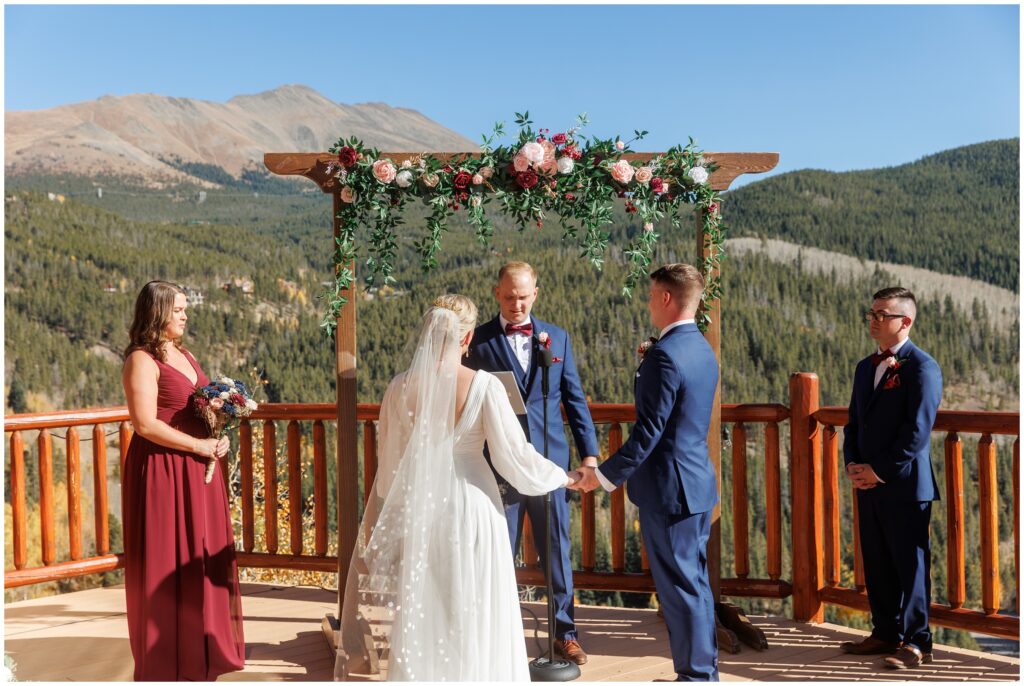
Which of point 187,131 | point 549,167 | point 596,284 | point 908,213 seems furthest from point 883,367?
point 187,131

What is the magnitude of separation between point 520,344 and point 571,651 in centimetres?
146

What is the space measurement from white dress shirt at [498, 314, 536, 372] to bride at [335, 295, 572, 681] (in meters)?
0.76

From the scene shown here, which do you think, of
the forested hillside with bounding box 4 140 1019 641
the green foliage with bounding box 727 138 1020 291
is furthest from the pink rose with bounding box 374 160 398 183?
the green foliage with bounding box 727 138 1020 291

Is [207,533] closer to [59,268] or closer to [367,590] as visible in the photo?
[367,590]

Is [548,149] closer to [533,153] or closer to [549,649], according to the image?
[533,153]

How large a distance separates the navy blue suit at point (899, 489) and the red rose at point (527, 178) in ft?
5.68

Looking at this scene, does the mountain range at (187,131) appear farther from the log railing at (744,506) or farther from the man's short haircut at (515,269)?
the man's short haircut at (515,269)

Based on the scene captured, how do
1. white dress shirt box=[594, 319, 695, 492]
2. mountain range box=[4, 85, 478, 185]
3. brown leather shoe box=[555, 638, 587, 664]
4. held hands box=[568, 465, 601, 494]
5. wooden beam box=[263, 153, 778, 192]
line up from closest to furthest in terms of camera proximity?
white dress shirt box=[594, 319, 695, 492], held hands box=[568, 465, 601, 494], brown leather shoe box=[555, 638, 587, 664], wooden beam box=[263, 153, 778, 192], mountain range box=[4, 85, 478, 185]

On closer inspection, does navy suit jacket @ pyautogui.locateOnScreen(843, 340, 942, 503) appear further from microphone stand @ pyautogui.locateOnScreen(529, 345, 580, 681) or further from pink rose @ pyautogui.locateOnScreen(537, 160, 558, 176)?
pink rose @ pyautogui.locateOnScreen(537, 160, 558, 176)

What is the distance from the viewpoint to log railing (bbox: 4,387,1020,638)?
4195mm

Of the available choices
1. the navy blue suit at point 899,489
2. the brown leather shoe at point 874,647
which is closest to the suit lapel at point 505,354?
the navy blue suit at point 899,489

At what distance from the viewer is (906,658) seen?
159 inches

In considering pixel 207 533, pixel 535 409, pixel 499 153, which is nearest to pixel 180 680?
pixel 207 533

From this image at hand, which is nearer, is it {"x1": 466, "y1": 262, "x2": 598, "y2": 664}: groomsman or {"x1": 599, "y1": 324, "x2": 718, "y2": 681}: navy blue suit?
{"x1": 599, "y1": 324, "x2": 718, "y2": 681}: navy blue suit
